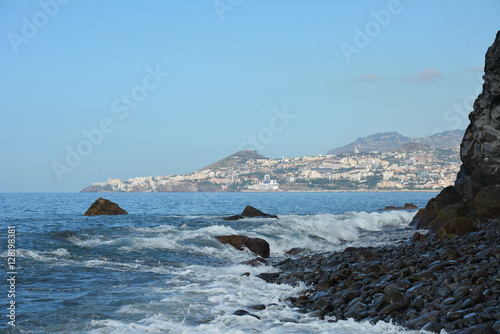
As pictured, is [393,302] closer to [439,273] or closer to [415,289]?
[415,289]

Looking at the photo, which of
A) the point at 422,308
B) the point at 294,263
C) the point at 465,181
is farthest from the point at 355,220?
the point at 422,308

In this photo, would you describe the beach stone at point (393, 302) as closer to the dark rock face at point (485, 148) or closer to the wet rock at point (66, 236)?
the dark rock face at point (485, 148)

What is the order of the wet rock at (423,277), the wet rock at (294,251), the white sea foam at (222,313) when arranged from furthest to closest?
the wet rock at (294,251) → the wet rock at (423,277) → the white sea foam at (222,313)

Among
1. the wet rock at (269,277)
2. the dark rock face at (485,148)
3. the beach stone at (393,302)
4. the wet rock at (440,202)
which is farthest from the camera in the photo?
the wet rock at (440,202)

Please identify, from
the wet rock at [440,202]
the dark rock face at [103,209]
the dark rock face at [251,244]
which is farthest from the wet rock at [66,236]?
the dark rock face at [103,209]

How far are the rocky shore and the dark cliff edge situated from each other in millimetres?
17

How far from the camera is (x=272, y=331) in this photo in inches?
324

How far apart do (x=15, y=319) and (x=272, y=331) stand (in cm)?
458

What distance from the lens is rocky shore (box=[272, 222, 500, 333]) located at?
764cm

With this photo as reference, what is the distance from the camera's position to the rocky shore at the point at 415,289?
7.64m

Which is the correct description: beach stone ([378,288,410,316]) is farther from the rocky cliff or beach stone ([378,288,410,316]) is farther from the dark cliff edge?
the rocky cliff

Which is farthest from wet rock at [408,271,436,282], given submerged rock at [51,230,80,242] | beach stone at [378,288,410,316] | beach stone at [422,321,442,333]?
submerged rock at [51,230,80,242]

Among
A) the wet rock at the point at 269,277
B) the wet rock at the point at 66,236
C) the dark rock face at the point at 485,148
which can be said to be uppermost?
the dark rock face at the point at 485,148

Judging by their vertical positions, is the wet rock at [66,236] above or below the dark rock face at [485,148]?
below
